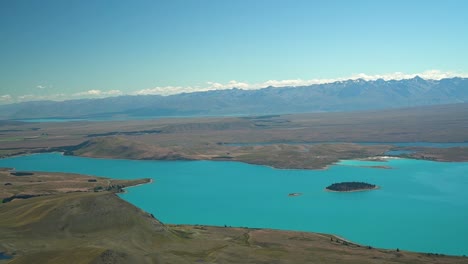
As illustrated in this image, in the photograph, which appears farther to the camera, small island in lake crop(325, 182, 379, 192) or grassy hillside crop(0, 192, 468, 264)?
small island in lake crop(325, 182, 379, 192)

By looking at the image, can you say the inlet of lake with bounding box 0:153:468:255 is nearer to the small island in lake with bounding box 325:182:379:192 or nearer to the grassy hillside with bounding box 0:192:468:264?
the small island in lake with bounding box 325:182:379:192

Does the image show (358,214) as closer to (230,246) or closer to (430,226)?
(430,226)

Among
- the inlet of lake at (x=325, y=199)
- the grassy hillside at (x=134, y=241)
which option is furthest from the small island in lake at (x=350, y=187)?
the grassy hillside at (x=134, y=241)

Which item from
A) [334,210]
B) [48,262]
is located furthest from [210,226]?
[48,262]

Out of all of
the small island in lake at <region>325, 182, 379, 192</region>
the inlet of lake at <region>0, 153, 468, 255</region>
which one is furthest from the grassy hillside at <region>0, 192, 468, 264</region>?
the small island in lake at <region>325, 182, 379, 192</region>

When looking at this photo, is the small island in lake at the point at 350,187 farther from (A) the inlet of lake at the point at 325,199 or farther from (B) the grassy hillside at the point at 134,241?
(B) the grassy hillside at the point at 134,241

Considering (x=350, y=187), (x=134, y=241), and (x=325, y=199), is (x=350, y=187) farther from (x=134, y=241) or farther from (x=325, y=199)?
(x=134, y=241)
